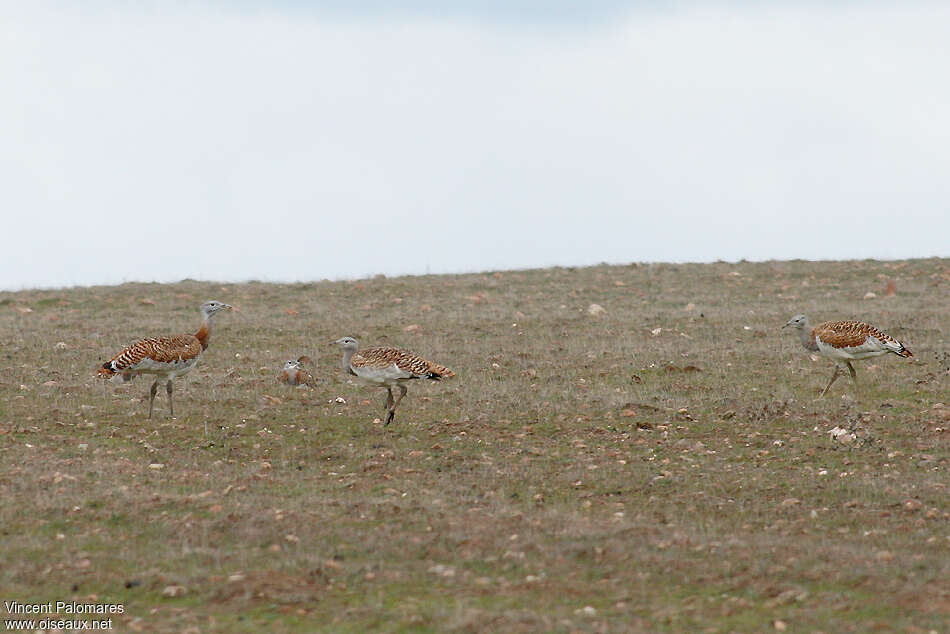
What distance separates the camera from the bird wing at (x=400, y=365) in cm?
1531

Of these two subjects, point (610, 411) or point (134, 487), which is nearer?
point (134, 487)

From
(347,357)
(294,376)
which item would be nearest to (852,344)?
(347,357)

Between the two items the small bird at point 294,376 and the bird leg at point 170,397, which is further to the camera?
the small bird at point 294,376

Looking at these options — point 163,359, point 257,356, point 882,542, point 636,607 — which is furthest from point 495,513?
point 257,356

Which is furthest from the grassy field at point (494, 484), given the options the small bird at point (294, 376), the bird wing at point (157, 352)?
the bird wing at point (157, 352)

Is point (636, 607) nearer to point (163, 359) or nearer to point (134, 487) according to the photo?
point (134, 487)

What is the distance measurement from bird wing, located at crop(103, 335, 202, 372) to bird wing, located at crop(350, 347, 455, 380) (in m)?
2.39

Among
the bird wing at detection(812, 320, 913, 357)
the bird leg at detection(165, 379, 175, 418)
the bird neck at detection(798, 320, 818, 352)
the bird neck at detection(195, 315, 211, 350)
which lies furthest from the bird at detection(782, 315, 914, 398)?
the bird leg at detection(165, 379, 175, 418)

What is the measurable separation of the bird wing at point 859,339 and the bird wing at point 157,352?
9.24 metres

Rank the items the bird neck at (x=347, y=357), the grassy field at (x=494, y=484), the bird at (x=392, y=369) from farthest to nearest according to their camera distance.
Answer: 1. the bird neck at (x=347, y=357)
2. the bird at (x=392, y=369)
3. the grassy field at (x=494, y=484)

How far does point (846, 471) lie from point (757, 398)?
12.5 ft

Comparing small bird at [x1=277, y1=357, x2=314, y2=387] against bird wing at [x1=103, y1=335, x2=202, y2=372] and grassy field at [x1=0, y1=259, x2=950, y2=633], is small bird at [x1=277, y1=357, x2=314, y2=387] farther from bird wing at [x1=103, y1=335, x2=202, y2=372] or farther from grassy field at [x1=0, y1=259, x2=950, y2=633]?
bird wing at [x1=103, y1=335, x2=202, y2=372]

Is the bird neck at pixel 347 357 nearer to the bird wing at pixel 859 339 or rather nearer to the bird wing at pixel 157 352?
the bird wing at pixel 157 352

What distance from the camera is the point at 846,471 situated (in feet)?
42.6
